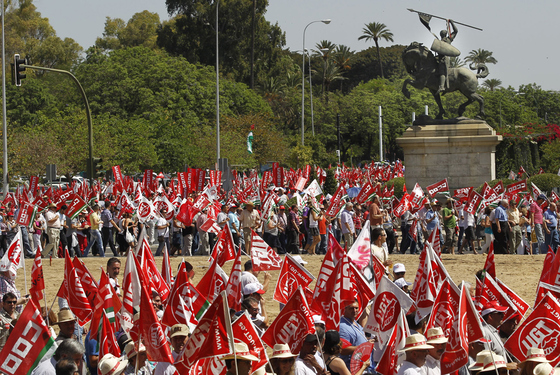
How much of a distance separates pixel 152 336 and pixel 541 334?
305cm

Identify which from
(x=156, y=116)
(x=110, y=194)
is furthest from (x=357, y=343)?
(x=156, y=116)

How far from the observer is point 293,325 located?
696cm

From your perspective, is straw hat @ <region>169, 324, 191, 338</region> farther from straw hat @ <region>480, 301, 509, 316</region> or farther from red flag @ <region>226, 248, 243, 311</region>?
straw hat @ <region>480, 301, 509, 316</region>

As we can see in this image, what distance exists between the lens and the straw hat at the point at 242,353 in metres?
5.80

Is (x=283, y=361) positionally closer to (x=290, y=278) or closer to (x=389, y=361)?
(x=389, y=361)

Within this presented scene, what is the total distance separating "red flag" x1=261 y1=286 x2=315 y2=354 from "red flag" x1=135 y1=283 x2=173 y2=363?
3.09 ft

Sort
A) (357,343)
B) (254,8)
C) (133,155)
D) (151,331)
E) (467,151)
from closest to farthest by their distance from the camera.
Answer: (151,331), (357,343), (467,151), (133,155), (254,8)

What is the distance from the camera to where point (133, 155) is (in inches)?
1695

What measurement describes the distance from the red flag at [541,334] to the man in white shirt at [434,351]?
1.84 ft

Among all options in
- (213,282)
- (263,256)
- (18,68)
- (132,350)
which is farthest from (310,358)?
(18,68)

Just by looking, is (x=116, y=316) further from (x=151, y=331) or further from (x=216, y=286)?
(x=151, y=331)

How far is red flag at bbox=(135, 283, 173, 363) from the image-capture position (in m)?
6.39

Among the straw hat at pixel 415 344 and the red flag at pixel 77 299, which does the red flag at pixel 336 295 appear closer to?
the straw hat at pixel 415 344

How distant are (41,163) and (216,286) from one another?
3317cm
